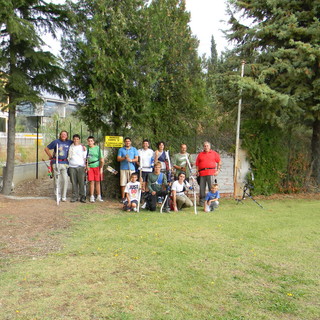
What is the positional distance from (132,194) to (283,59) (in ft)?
21.6

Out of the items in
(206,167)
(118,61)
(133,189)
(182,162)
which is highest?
(118,61)

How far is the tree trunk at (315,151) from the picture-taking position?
12875mm

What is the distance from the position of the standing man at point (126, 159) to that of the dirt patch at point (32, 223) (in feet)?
2.59

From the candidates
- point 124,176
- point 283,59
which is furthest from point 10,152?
point 283,59

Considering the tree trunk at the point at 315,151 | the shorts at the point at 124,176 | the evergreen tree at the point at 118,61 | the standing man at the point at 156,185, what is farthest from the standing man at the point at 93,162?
the tree trunk at the point at 315,151

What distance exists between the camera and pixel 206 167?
1007cm

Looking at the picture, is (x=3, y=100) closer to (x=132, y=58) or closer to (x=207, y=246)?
(x=132, y=58)

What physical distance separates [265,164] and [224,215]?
4.24 metres

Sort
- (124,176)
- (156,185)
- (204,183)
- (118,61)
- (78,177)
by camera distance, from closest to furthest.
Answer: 1. (156,185)
2. (78,177)
3. (118,61)
4. (124,176)
5. (204,183)

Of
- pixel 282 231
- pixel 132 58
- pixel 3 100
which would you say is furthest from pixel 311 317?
pixel 3 100

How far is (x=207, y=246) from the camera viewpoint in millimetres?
5922

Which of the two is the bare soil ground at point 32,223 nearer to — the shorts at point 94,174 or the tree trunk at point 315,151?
the shorts at point 94,174

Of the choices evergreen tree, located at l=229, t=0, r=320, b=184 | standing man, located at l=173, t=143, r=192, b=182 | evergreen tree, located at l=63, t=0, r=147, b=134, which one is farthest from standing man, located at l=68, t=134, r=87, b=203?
evergreen tree, located at l=229, t=0, r=320, b=184

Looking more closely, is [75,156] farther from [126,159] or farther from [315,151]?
[315,151]
